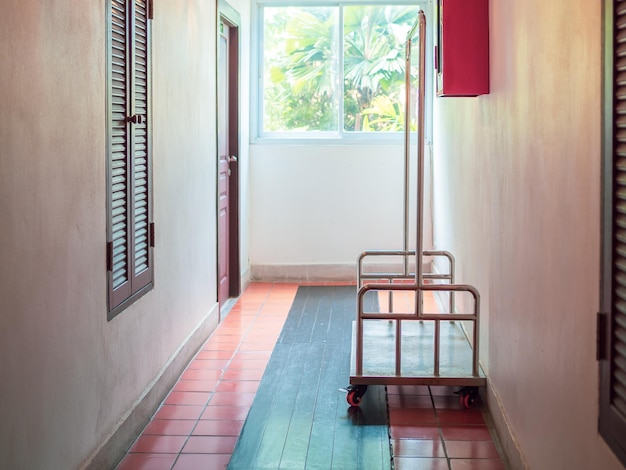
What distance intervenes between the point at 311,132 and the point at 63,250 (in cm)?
470

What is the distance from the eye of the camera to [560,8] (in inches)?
92.1

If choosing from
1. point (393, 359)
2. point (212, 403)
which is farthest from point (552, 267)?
point (212, 403)

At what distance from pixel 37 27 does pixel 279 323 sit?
134 inches

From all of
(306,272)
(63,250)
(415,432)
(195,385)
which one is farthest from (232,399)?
(306,272)

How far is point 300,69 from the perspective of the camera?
283 inches

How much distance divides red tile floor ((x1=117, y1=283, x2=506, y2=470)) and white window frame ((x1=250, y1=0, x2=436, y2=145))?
2.57 metres

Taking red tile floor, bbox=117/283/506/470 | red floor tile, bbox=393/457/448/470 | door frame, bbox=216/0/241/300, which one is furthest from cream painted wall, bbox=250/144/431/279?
red floor tile, bbox=393/457/448/470

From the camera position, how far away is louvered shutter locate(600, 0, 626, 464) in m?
1.77

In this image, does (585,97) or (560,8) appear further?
(560,8)

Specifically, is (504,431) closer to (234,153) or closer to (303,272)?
(234,153)

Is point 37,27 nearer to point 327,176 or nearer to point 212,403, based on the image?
point 212,403

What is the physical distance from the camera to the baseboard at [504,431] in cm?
297

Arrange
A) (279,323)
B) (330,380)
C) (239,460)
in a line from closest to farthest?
(239,460), (330,380), (279,323)

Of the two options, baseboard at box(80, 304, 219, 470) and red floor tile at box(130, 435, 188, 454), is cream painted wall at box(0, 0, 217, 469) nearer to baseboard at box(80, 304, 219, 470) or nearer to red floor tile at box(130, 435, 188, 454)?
baseboard at box(80, 304, 219, 470)
